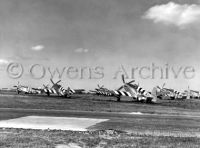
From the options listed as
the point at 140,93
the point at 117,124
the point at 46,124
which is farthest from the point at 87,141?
the point at 140,93

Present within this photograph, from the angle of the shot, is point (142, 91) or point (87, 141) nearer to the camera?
point (87, 141)

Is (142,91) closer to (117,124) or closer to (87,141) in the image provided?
(117,124)

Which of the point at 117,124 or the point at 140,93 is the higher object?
the point at 140,93

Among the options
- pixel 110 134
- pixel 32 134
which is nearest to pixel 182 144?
pixel 110 134

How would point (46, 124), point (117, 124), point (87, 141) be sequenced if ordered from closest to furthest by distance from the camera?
point (87, 141), point (46, 124), point (117, 124)

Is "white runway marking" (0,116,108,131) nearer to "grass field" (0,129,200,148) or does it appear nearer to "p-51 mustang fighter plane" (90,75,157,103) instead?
Result: "grass field" (0,129,200,148)

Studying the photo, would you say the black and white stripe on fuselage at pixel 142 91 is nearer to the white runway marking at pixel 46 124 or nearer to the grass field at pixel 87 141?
the white runway marking at pixel 46 124

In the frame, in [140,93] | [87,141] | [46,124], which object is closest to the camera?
[87,141]

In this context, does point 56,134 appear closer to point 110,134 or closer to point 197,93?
point 110,134

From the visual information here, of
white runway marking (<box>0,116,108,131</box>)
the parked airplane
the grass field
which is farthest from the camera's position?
the parked airplane

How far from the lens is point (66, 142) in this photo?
35.5 feet

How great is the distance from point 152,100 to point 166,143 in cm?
4111

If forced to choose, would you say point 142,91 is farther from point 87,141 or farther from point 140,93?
point 87,141

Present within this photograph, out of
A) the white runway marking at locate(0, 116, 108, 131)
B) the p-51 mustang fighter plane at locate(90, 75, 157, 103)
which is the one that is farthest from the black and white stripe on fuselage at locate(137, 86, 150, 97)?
the white runway marking at locate(0, 116, 108, 131)
